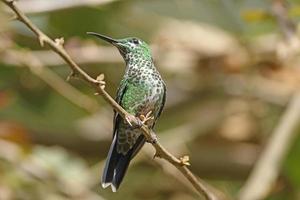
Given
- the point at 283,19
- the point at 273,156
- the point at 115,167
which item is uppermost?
the point at 283,19

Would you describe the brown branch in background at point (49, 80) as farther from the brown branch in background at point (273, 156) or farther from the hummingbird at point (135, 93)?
the hummingbird at point (135, 93)

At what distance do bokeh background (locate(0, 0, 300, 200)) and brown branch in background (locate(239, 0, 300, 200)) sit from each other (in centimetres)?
7

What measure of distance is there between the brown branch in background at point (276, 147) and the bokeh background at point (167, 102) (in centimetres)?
7

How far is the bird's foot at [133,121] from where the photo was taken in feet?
5.38

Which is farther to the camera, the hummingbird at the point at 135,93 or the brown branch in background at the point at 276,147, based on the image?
the brown branch in background at the point at 276,147

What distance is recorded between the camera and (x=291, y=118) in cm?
358

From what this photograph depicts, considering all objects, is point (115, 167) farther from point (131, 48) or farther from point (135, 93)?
point (131, 48)

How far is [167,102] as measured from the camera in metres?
3.96

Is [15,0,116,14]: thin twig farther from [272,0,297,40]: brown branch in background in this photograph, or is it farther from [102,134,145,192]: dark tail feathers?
[102,134,145,192]: dark tail feathers

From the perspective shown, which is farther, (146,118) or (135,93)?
(135,93)

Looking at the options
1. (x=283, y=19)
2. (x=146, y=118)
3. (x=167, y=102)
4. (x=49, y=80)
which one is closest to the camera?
(x=146, y=118)

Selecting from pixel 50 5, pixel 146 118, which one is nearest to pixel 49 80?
pixel 50 5

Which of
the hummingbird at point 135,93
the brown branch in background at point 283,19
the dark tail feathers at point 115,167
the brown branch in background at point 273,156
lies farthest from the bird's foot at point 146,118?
the brown branch in background at point 273,156

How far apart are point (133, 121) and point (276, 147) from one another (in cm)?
184
